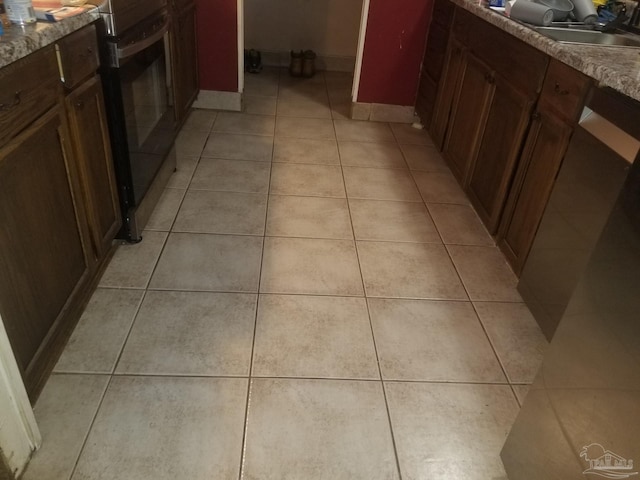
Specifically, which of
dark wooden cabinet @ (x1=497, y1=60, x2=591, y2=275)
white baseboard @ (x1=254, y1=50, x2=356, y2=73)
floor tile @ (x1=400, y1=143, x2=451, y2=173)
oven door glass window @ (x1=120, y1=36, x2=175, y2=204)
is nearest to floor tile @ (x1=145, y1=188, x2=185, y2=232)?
oven door glass window @ (x1=120, y1=36, x2=175, y2=204)

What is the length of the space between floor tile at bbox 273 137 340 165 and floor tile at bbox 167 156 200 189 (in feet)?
1.49

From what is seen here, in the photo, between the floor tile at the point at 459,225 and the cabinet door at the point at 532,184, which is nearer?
the cabinet door at the point at 532,184

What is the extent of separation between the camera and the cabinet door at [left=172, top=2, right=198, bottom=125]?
2.71 m

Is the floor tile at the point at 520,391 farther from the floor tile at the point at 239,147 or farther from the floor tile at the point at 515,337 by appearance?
the floor tile at the point at 239,147

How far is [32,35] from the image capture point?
1.15 meters

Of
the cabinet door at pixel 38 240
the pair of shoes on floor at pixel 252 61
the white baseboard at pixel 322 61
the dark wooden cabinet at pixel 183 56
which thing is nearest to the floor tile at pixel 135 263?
the cabinet door at pixel 38 240

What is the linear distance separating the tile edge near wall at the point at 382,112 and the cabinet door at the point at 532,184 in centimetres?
168

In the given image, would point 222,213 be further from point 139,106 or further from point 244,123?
point 244,123

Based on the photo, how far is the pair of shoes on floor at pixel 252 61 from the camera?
168 inches

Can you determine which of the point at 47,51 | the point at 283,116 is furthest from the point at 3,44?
the point at 283,116

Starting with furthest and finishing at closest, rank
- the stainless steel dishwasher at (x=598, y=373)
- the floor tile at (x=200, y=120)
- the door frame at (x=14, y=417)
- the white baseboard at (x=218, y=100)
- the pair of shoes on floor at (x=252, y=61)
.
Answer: the pair of shoes on floor at (x=252, y=61) < the white baseboard at (x=218, y=100) < the floor tile at (x=200, y=120) < the door frame at (x=14, y=417) < the stainless steel dishwasher at (x=598, y=373)

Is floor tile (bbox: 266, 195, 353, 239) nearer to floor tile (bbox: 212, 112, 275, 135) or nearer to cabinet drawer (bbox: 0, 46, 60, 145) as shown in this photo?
floor tile (bbox: 212, 112, 275, 135)

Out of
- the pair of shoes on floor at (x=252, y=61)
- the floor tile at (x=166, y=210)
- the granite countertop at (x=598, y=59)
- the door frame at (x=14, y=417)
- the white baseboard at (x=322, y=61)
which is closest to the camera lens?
the door frame at (x=14, y=417)

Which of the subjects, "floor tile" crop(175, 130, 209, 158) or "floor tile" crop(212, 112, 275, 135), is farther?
"floor tile" crop(212, 112, 275, 135)
